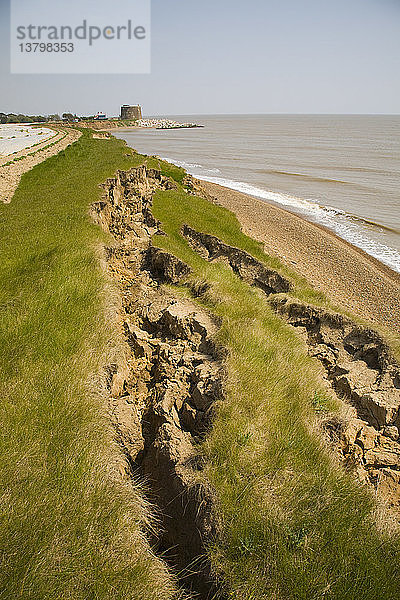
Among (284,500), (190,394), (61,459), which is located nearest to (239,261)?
(190,394)

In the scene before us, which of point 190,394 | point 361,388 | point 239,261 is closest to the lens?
point 190,394

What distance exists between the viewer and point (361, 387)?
7.38 m

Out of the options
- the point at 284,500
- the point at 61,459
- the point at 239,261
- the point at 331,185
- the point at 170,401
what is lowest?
the point at 284,500

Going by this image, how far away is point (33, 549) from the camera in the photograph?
2.95 meters

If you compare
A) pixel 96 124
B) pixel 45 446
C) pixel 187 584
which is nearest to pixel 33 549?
pixel 45 446

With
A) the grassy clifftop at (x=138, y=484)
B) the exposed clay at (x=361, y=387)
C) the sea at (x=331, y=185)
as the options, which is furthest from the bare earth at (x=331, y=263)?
the grassy clifftop at (x=138, y=484)

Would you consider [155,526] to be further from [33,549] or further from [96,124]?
[96,124]

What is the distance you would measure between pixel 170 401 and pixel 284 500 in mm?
2373

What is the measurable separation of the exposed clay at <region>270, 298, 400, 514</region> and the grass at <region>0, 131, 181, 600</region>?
132 inches

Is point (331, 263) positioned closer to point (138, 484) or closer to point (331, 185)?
point (138, 484)

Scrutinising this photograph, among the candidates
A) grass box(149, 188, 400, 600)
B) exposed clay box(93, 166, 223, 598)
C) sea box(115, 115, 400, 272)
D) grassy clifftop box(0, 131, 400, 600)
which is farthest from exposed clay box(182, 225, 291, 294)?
sea box(115, 115, 400, 272)

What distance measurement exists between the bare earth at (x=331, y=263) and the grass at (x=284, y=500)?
9601 mm

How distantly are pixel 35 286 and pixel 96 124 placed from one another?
147 meters

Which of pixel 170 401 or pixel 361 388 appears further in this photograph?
pixel 361 388
